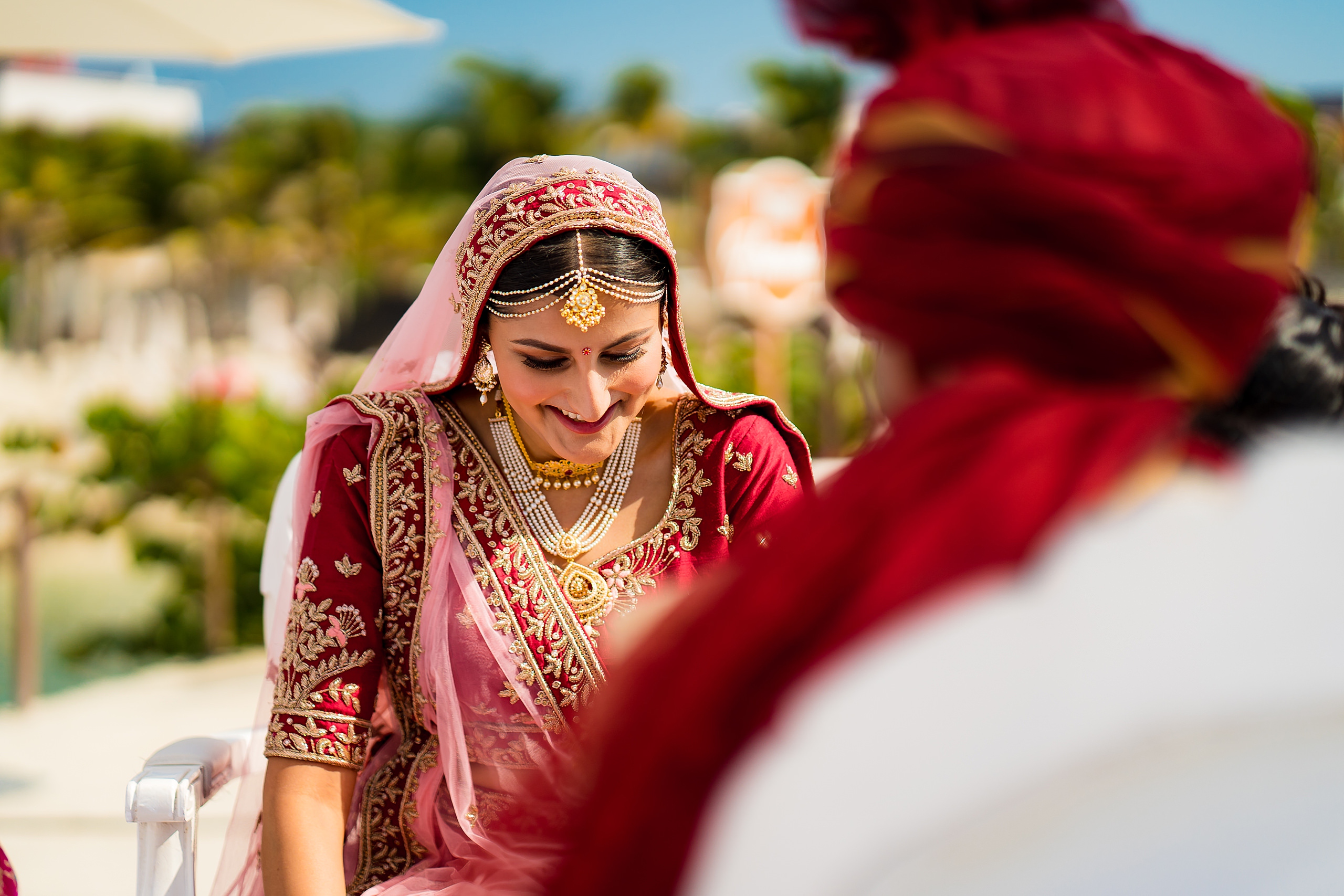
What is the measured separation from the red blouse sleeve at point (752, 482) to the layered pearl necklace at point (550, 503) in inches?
6.2

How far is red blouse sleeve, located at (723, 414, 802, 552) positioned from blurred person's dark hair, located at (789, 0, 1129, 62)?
97 cm

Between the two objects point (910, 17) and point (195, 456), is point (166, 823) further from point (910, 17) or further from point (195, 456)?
point (195, 456)

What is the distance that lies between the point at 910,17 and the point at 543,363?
3.11 ft

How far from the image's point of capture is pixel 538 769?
156 cm

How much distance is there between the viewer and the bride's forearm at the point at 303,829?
1490 millimetres

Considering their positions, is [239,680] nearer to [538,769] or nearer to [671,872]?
[538,769]

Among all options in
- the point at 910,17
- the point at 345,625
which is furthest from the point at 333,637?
the point at 910,17

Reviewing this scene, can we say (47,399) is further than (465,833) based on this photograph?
Yes

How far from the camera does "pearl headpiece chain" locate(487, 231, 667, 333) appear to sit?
5.31 feet

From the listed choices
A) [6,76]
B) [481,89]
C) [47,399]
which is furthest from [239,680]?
[6,76]

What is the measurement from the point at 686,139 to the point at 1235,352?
24316 mm

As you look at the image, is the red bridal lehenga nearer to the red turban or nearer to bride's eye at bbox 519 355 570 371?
bride's eye at bbox 519 355 570 371

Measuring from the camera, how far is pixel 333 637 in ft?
5.20

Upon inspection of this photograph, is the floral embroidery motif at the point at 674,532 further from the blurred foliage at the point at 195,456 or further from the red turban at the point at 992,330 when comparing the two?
the blurred foliage at the point at 195,456
